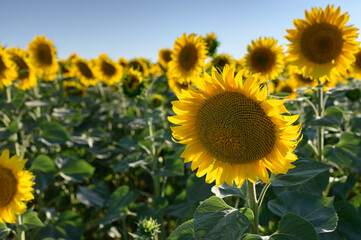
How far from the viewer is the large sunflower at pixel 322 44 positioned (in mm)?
2258

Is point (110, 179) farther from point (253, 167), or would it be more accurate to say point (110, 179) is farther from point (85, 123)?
point (253, 167)

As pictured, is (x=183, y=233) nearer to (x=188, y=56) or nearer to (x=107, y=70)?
(x=188, y=56)

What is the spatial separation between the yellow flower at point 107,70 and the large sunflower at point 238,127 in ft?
12.6

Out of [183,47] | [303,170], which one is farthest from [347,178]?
[183,47]

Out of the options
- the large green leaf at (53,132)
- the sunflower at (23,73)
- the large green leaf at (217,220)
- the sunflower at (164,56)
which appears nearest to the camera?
the large green leaf at (217,220)

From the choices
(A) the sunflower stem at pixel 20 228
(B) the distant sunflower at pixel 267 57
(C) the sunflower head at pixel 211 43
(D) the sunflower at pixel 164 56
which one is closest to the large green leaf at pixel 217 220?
(A) the sunflower stem at pixel 20 228

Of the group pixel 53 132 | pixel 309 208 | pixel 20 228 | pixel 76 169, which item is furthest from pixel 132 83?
pixel 309 208

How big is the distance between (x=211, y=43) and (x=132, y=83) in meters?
1.03

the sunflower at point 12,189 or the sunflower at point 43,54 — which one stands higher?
the sunflower at point 43,54

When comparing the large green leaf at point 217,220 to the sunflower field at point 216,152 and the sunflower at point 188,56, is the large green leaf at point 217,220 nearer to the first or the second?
the sunflower field at point 216,152

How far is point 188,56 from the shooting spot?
3248 mm

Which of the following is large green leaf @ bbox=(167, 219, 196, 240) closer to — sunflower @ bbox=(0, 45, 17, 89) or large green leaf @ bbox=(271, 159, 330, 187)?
large green leaf @ bbox=(271, 159, 330, 187)

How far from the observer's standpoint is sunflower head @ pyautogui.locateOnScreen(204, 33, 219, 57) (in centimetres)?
334

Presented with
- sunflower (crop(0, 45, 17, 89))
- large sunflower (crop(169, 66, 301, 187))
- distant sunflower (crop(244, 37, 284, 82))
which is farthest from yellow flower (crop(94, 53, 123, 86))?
large sunflower (crop(169, 66, 301, 187))
